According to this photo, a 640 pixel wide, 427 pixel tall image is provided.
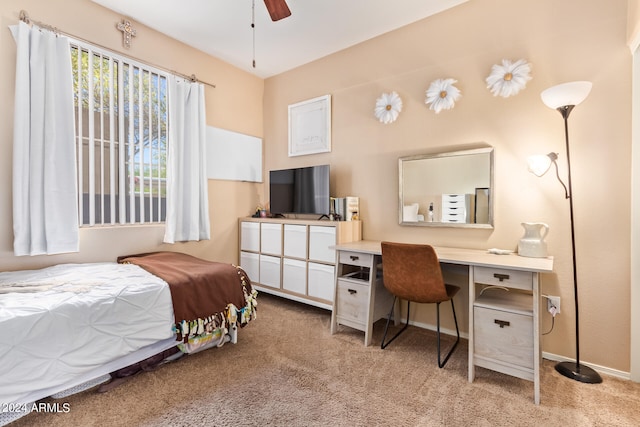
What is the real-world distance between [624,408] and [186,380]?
8.26 ft

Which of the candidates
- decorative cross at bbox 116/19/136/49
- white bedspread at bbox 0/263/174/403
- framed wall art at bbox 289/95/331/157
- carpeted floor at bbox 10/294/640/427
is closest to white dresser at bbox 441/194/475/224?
carpeted floor at bbox 10/294/640/427

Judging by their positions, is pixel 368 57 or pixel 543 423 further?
pixel 368 57

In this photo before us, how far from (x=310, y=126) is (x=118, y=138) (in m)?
1.92

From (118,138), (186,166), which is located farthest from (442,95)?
(118,138)

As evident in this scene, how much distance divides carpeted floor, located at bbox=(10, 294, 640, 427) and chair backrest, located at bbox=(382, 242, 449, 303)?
491mm

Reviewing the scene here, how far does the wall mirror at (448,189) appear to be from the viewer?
2.41 m

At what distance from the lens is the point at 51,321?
5.05 feet

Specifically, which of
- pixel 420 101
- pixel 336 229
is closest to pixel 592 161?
pixel 420 101

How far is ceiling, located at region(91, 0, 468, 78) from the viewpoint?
257 cm

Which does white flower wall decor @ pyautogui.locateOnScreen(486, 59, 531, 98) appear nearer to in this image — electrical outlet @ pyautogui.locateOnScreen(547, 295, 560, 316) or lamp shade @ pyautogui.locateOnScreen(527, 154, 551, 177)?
lamp shade @ pyautogui.locateOnScreen(527, 154, 551, 177)

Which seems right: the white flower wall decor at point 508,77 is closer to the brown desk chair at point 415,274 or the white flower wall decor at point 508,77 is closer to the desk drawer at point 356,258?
the brown desk chair at point 415,274

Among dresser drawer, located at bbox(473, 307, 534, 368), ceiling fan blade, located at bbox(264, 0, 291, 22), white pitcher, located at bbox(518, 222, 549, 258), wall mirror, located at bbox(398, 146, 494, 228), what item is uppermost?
ceiling fan blade, located at bbox(264, 0, 291, 22)

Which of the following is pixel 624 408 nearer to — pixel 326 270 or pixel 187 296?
pixel 326 270

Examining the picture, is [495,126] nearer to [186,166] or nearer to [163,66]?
[186,166]
